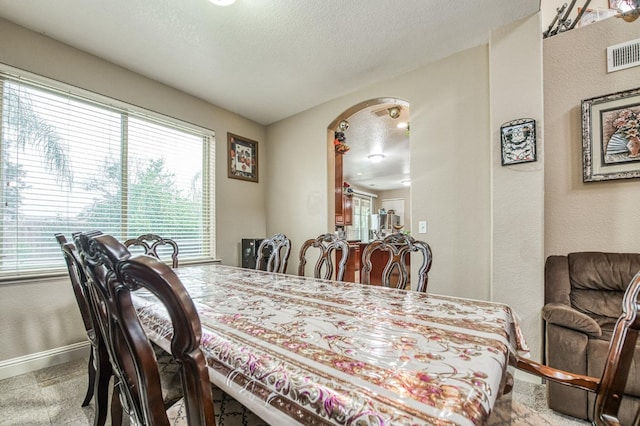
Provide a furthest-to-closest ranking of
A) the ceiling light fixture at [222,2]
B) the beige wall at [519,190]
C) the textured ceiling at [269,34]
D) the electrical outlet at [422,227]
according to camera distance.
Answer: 1. the electrical outlet at [422,227]
2. the beige wall at [519,190]
3. the textured ceiling at [269,34]
4. the ceiling light fixture at [222,2]

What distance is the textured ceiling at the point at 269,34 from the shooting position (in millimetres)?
1952

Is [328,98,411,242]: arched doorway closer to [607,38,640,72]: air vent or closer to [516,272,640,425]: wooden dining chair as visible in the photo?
[607,38,640,72]: air vent

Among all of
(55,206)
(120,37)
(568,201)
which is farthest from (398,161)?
(55,206)

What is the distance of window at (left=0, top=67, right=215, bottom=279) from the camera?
2.12m

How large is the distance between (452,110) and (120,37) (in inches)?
114

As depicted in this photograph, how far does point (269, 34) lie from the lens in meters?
2.22

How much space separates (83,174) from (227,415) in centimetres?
255

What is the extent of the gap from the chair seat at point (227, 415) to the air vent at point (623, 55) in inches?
125

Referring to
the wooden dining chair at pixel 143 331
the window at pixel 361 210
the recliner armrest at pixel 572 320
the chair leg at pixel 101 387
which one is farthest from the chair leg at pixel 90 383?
the window at pixel 361 210

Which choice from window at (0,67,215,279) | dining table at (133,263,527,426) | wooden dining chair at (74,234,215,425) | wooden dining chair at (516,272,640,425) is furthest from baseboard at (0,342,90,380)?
wooden dining chair at (516,272,640,425)

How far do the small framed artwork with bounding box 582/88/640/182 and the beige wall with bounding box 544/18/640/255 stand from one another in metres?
0.05

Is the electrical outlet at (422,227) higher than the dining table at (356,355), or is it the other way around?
the electrical outlet at (422,227)

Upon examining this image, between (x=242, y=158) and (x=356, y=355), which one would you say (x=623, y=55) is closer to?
(x=356, y=355)

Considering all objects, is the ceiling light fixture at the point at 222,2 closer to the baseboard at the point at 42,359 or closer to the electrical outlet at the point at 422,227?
the electrical outlet at the point at 422,227
